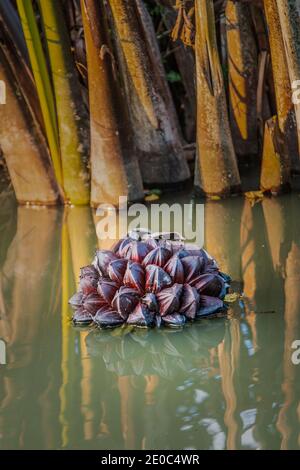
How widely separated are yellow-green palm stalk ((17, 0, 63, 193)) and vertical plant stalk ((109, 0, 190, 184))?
75 centimetres

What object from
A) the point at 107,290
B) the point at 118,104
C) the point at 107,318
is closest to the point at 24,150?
the point at 118,104

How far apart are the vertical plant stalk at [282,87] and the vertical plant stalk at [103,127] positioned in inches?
55.0

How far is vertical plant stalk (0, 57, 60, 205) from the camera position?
8320 millimetres

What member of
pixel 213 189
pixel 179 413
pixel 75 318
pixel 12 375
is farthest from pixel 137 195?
pixel 179 413

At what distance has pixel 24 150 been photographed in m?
8.48

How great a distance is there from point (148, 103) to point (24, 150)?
1.30 meters

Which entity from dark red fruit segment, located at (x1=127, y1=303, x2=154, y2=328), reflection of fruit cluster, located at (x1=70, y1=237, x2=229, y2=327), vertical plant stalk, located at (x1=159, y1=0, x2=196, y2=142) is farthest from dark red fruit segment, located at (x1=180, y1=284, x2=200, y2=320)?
vertical plant stalk, located at (x1=159, y1=0, x2=196, y2=142)

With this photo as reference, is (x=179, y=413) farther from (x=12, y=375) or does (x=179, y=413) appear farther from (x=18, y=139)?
(x=18, y=139)

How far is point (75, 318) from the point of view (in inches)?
214

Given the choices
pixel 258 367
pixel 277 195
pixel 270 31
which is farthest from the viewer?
pixel 277 195

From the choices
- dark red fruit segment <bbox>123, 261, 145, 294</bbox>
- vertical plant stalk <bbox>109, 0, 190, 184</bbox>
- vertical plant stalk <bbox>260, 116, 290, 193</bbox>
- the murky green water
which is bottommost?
the murky green water

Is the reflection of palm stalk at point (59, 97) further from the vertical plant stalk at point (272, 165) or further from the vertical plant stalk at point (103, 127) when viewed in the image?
the vertical plant stalk at point (272, 165)

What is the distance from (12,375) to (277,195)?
409 cm

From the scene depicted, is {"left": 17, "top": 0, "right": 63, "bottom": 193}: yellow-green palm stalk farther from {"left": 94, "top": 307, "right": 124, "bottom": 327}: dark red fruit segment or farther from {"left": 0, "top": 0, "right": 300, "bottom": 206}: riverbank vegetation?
{"left": 94, "top": 307, "right": 124, "bottom": 327}: dark red fruit segment
